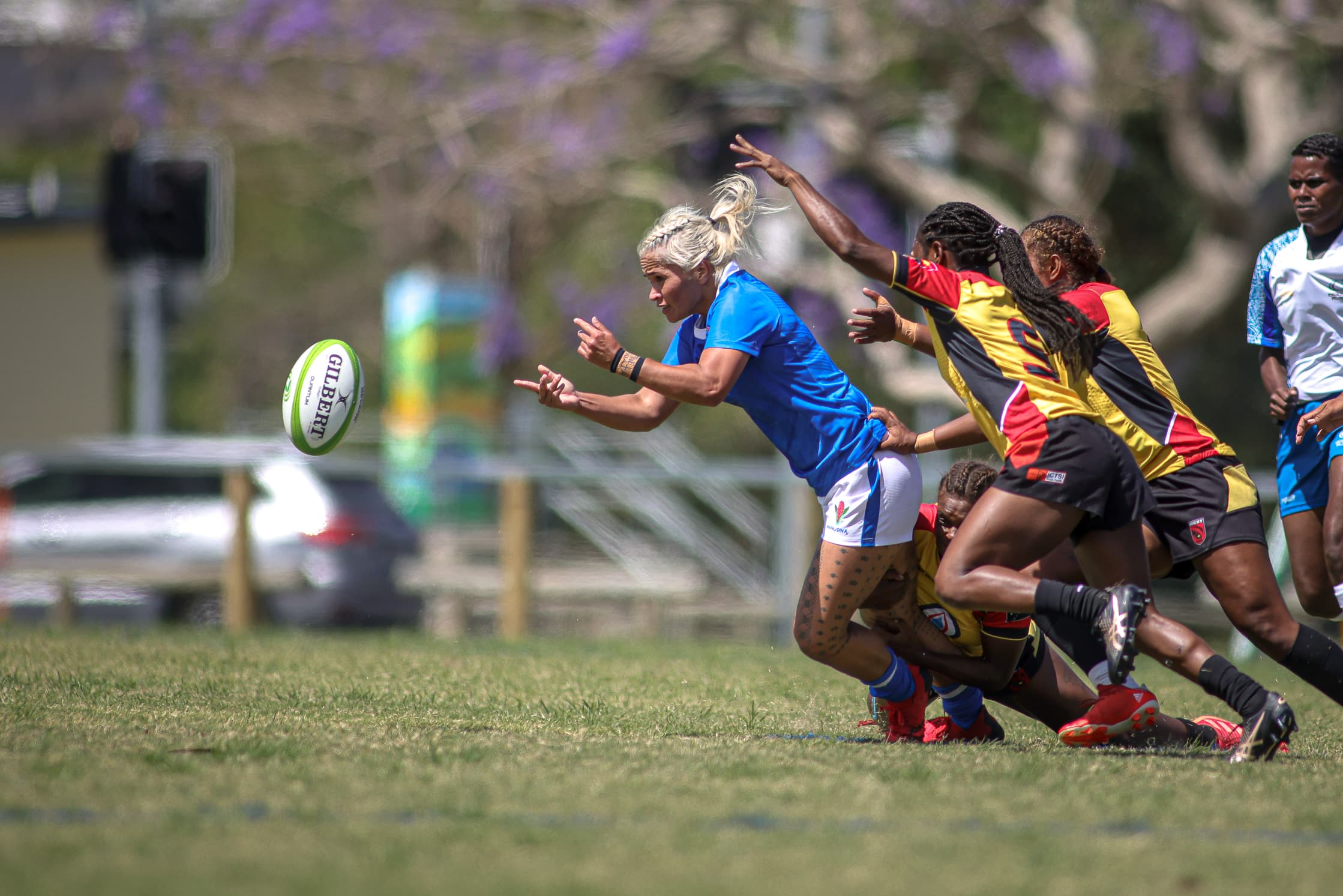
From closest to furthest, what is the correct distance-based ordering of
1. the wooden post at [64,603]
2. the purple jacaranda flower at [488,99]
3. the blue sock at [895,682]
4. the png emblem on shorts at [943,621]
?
the blue sock at [895,682]
the png emblem on shorts at [943,621]
the wooden post at [64,603]
the purple jacaranda flower at [488,99]

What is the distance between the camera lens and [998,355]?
17.5 ft

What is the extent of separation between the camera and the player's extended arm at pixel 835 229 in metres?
5.23

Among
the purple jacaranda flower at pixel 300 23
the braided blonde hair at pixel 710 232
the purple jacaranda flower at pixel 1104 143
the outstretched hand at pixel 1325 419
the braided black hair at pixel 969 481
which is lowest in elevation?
the braided black hair at pixel 969 481

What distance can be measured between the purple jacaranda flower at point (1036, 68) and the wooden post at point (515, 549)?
7.24 meters

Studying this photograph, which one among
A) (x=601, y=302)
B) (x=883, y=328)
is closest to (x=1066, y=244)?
(x=883, y=328)

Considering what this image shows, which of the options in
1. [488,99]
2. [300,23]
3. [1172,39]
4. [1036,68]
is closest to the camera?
[1172,39]

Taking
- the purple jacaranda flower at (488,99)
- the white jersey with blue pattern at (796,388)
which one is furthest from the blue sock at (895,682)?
the purple jacaranda flower at (488,99)

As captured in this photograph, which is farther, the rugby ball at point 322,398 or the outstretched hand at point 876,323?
the rugby ball at point 322,398

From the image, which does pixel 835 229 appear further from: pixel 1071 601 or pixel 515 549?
pixel 515 549

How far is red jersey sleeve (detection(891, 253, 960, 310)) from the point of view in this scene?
5.28 meters

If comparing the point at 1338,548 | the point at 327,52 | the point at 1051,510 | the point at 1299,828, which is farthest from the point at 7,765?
the point at 327,52

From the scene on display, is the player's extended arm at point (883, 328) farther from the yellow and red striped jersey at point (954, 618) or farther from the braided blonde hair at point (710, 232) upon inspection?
the yellow and red striped jersey at point (954, 618)

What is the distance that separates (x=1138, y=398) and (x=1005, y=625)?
1028mm

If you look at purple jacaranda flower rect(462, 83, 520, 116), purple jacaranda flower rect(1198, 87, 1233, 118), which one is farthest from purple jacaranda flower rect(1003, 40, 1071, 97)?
purple jacaranda flower rect(462, 83, 520, 116)
